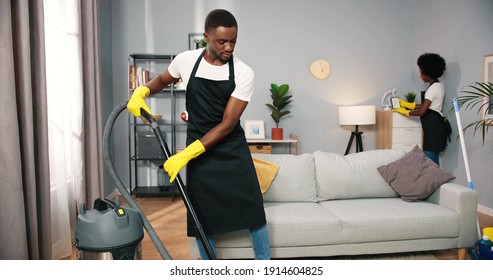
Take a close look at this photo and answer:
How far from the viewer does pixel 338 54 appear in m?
4.79

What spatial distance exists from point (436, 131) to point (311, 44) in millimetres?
1838

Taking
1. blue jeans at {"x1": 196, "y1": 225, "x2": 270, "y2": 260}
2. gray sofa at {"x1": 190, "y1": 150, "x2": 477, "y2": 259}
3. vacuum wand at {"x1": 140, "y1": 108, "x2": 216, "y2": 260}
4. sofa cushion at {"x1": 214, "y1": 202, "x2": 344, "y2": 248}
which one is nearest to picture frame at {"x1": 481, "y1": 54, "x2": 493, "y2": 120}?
gray sofa at {"x1": 190, "y1": 150, "x2": 477, "y2": 259}

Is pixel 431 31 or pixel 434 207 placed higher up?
pixel 431 31

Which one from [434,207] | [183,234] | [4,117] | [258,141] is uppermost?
[4,117]

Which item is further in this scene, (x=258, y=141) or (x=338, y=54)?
(x=338, y=54)

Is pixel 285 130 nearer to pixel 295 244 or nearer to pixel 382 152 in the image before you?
pixel 382 152

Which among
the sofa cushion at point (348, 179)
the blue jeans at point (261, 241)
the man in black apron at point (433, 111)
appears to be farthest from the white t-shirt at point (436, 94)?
the blue jeans at point (261, 241)

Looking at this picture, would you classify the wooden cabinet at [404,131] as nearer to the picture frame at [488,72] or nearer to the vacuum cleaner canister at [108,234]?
the picture frame at [488,72]

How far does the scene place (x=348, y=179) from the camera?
2.63m

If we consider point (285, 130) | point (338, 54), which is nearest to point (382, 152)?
point (285, 130)

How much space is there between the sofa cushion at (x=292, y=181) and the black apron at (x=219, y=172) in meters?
0.84

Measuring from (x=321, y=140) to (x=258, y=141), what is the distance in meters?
1.05

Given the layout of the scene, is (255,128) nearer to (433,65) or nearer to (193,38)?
(193,38)

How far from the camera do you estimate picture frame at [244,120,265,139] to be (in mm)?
4477
